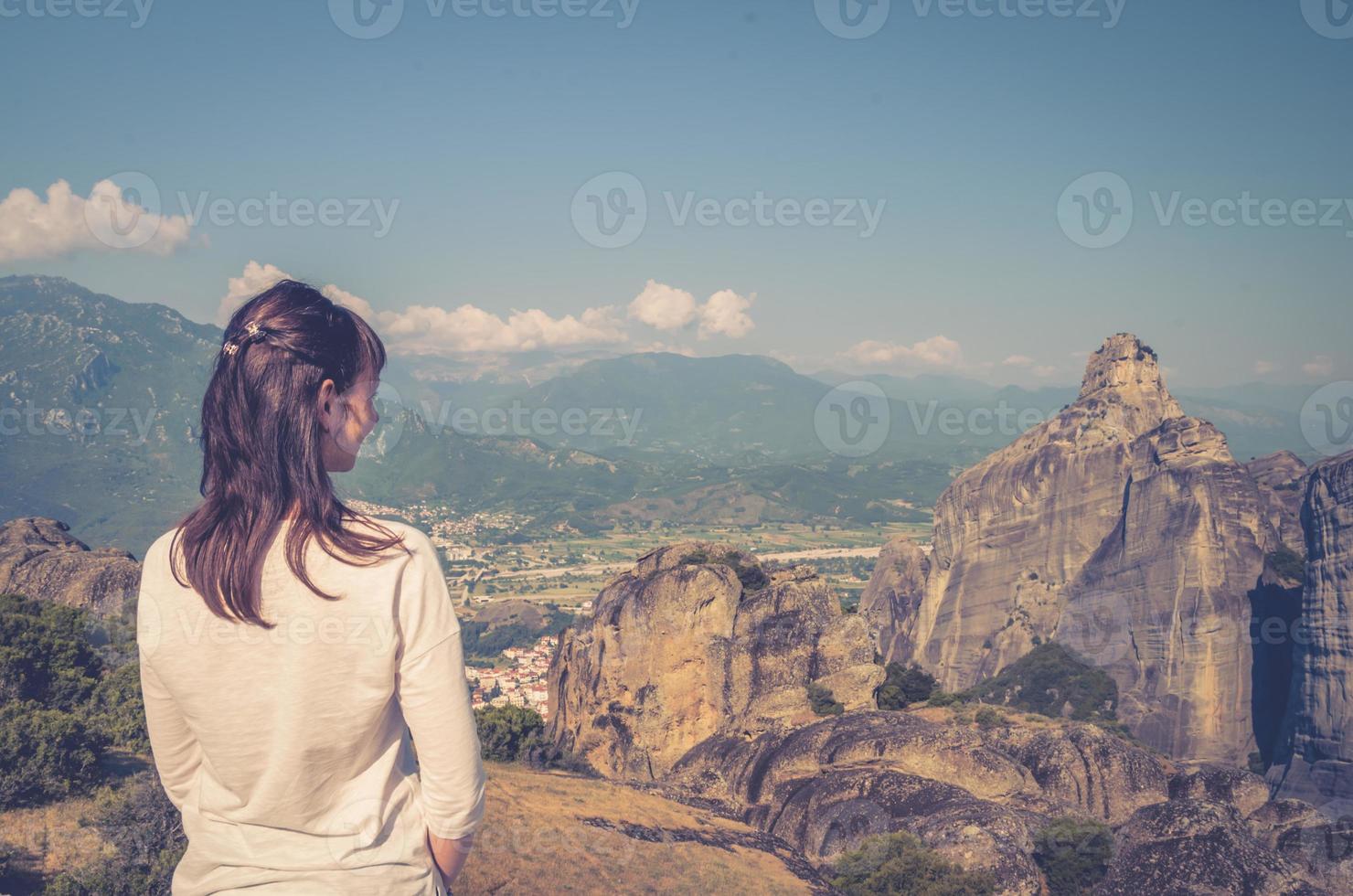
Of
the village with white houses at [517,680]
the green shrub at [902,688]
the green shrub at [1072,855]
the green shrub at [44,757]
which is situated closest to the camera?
the green shrub at [44,757]

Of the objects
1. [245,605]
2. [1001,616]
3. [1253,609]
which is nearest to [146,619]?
[245,605]

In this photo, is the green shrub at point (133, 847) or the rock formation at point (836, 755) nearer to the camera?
the green shrub at point (133, 847)

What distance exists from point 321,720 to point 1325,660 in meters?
63.1

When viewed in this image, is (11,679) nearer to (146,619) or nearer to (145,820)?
(145,820)

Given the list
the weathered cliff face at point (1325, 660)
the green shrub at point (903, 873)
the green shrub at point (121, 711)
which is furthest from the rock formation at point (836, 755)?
the weathered cliff face at point (1325, 660)

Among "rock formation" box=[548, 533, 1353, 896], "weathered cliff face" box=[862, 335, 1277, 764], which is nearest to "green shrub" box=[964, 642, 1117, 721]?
"weathered cliff face" box=[862, 335, 1277, 764]

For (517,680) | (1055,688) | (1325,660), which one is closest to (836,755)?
(1325,660)

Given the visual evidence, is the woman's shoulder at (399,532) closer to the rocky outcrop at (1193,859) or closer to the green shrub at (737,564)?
the rocky outcrop at (1193,859)

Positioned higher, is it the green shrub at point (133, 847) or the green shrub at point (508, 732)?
the green shrub at point (133, 847)

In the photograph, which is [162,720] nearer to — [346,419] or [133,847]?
[346,419]

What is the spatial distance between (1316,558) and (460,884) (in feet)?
188

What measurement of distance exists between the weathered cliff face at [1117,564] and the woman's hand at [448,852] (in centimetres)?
6864

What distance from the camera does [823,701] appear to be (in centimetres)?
3144

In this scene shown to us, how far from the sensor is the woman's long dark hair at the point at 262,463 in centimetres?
249
